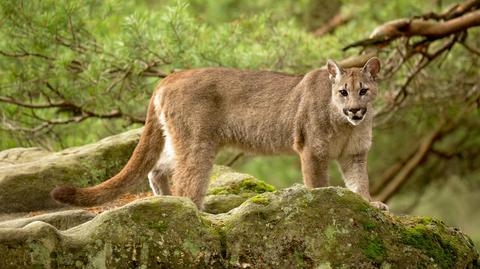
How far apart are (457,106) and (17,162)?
690 centimetres

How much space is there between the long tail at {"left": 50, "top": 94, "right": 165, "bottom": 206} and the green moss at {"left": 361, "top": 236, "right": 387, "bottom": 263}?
2.67m

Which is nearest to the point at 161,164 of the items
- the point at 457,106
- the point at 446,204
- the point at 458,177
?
the point at 457,106

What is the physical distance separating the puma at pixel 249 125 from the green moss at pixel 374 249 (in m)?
2.12

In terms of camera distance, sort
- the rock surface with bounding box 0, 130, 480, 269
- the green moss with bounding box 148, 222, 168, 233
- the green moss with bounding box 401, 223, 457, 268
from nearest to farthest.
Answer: the rock surface with bounding box 0, 130, 480, 269 < the green moss with bounding box 148, 222, 168, 233 < the green moss with bounding box 401, 223, 457, 268

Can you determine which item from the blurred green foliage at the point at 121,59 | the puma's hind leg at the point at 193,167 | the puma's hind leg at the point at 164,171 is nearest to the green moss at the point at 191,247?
the puma's hind leg at the point at 193,167

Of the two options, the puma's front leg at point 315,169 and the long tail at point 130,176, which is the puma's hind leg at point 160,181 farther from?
the puma's front leg at point 315,169

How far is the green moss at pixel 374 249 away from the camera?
5.07 metres

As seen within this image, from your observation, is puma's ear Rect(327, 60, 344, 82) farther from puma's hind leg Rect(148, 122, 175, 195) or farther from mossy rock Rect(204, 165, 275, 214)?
puma's hind leg Rect(148, 122, 175, 195)

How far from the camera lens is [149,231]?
490 centimetres

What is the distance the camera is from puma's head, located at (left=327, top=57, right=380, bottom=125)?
7.41 metres

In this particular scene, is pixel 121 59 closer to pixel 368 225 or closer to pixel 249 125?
pixel 249 125

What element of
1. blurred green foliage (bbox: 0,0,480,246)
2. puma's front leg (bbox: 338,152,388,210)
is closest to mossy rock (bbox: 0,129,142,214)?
blurred green foliage (bbox: 0,0,480,246)

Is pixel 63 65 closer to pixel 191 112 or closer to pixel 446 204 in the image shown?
pixel 191 112

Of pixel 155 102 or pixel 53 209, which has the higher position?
pixel 155 102
